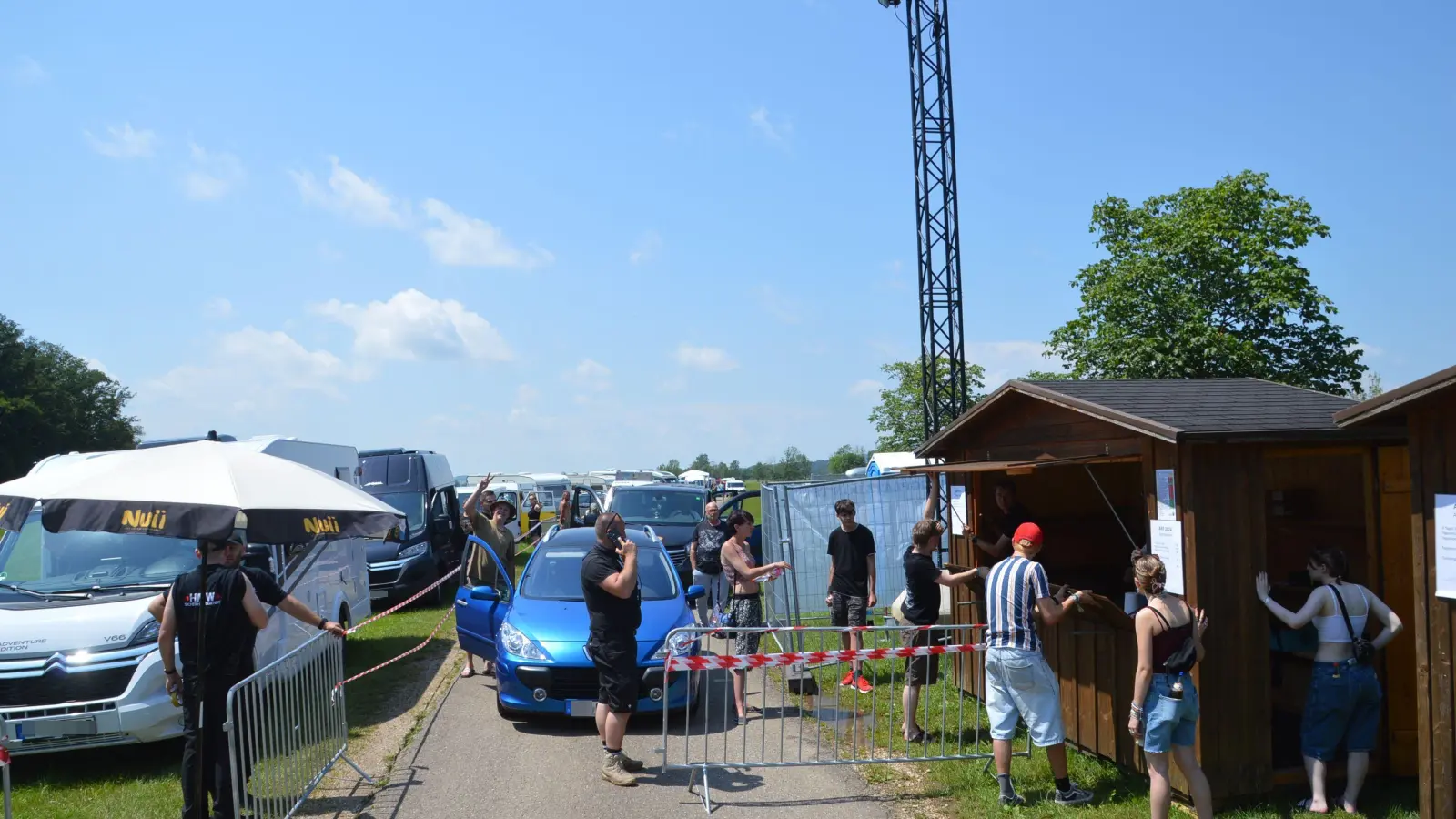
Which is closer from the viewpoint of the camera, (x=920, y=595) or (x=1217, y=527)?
(x=1217, y=527)

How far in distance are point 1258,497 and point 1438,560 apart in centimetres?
129

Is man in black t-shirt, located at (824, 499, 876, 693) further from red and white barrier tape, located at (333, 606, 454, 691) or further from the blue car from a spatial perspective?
red and white barrier tape, located at (333, 606, 454, 691)

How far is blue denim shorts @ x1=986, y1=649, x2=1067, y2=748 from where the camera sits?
6007 millimetres

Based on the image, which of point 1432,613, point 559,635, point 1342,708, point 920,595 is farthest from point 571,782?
point 1432,613

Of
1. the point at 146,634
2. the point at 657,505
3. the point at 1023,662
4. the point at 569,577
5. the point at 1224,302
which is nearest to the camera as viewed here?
the point at 1023,662

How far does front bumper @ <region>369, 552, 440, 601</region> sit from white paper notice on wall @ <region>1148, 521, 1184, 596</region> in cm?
1252

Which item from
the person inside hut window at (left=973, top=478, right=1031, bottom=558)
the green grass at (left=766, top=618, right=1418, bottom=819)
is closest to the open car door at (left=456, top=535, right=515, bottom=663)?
the green grass at (left=766, top=618, right=1418, bottom=819)

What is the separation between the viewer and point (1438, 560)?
15.7ft

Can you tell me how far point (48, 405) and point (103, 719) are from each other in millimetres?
63139

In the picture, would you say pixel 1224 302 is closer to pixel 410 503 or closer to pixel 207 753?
pixel 410 503

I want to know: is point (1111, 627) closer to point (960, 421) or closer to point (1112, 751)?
point (1112, 751)

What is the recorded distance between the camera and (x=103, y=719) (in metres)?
6.63

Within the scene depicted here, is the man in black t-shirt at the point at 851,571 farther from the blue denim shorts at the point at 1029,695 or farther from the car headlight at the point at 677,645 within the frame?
the blue denim shorts at the point at 1029,695

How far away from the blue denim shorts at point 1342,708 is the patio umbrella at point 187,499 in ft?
18.7
